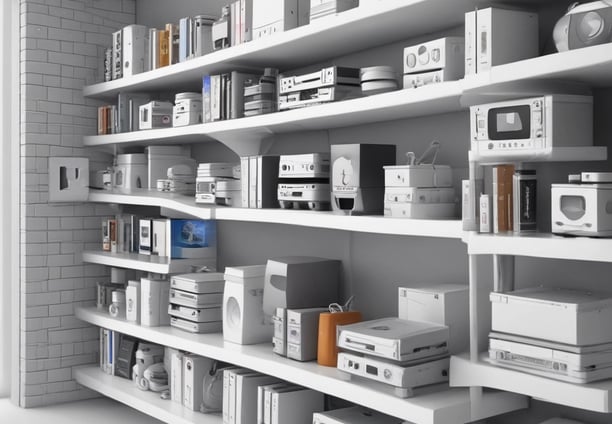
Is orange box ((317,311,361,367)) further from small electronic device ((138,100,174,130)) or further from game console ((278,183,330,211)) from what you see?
small electronic device ((138,100,174,130))

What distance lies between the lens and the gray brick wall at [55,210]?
187 inches

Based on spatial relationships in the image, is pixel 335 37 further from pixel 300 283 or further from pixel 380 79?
pixel 300 283

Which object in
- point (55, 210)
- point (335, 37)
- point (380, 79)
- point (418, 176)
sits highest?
point (335, 37)

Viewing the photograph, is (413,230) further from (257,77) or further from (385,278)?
(257,77)

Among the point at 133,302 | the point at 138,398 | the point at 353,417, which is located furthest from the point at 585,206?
the point at 133,302

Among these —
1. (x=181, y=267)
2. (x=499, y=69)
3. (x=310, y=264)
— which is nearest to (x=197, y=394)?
(x=181, y=267)

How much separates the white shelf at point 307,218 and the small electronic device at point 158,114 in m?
0.40

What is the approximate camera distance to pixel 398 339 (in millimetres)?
2523

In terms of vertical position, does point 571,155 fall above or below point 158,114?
below

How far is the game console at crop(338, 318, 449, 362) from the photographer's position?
253 cm

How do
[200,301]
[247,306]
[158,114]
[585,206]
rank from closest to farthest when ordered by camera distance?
1. [585,206]
2. [247,306]
3. [200,301]
4. [158,114]

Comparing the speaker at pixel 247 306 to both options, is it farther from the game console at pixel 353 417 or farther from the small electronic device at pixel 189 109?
the small electronic device at pixel 189 109

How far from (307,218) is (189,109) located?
47.4 inches

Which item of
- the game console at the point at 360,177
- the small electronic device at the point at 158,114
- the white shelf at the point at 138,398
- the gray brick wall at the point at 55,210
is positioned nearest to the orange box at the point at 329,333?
the game console at the point at 360,177
